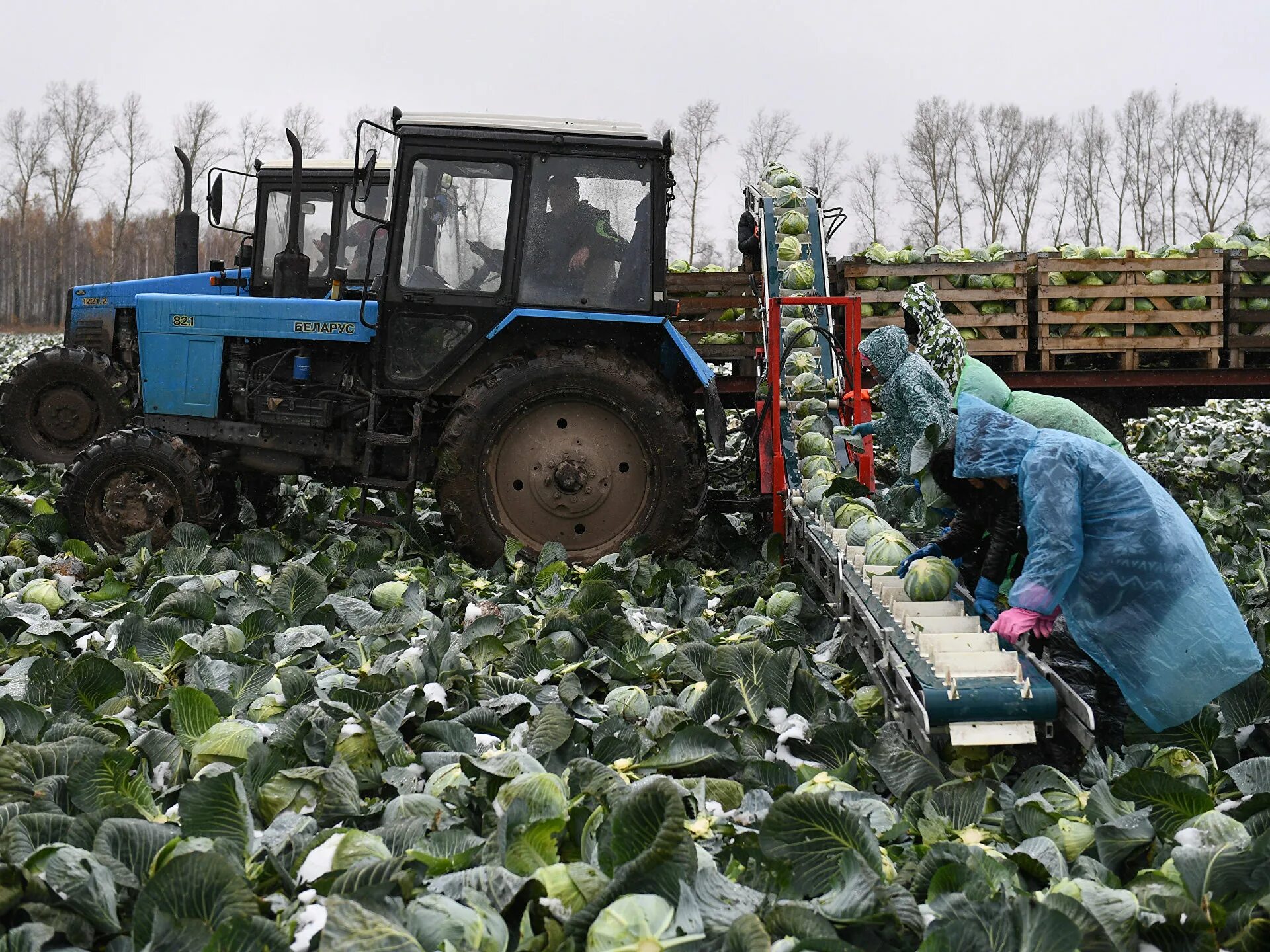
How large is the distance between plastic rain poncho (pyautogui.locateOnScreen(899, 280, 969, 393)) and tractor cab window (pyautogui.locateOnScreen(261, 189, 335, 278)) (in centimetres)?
544

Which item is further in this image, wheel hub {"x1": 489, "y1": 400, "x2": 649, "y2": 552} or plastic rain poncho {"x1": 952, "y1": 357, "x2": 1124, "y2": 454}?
wheel hub {"x1": 489, "y1": 400, "x2": 649, "y2": 552}

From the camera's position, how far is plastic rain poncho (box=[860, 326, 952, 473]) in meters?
5.21

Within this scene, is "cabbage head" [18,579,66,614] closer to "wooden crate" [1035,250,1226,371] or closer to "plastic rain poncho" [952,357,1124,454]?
"plastic rain poncho" [952,357,1124,454]

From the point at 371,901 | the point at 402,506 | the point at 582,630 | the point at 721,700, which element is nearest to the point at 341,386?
the point at 402,506

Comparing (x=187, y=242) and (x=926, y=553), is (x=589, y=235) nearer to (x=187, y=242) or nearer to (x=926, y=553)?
(x=926, y=553)

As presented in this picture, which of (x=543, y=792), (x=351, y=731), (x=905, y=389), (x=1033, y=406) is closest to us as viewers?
(x=543, y=792)

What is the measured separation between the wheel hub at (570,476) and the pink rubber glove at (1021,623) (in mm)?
3021

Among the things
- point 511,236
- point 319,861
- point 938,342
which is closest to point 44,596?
point 511,236

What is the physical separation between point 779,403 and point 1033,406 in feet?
5.35

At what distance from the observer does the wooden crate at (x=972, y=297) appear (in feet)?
30.4

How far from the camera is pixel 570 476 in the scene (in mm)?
6289

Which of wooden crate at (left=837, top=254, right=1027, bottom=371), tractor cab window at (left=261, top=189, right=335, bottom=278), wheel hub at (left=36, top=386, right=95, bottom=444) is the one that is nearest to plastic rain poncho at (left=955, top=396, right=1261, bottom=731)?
wooden crate at (left=837, top=254, right=1027, bottom=371)

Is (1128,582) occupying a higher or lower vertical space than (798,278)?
lower

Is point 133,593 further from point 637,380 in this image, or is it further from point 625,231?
point 625,231
